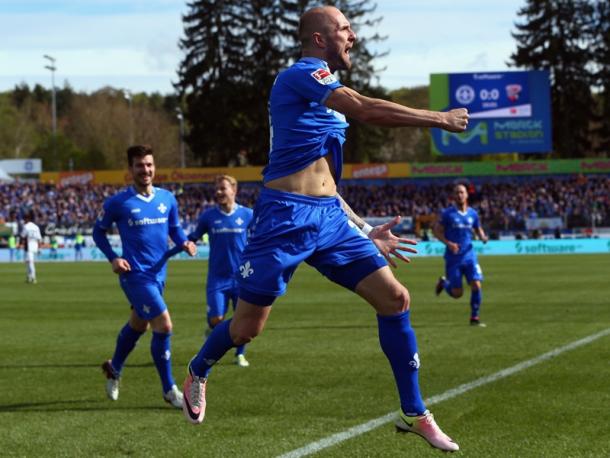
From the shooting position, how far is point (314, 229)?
19.7 feet

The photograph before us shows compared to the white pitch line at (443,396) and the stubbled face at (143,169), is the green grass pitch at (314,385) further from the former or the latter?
the stubbled face at (143,169)

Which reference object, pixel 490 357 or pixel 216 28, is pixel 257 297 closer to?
pixel 490 357

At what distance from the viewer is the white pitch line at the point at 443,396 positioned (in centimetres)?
707

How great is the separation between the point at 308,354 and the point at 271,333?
9.86ft

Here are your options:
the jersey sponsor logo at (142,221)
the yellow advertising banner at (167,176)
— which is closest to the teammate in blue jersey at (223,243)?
the jersey sponsor logo at (142,221)

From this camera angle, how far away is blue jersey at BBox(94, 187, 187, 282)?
966 centimetres

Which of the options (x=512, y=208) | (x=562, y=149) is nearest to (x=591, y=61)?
(x=562, y=149)

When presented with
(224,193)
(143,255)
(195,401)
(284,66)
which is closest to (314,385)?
(143,255)

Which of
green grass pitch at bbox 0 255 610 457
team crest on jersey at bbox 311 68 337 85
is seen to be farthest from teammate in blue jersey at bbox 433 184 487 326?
team crest on jersey at bbox 311 68 337 85

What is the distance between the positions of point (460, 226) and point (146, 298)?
908 centimetres

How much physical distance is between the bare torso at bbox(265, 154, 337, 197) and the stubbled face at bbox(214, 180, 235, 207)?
6581 mm

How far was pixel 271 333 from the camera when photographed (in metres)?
16.1

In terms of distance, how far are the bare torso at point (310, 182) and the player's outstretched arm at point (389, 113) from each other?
511 mm

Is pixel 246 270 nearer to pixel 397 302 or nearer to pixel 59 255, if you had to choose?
pixel 397 302
